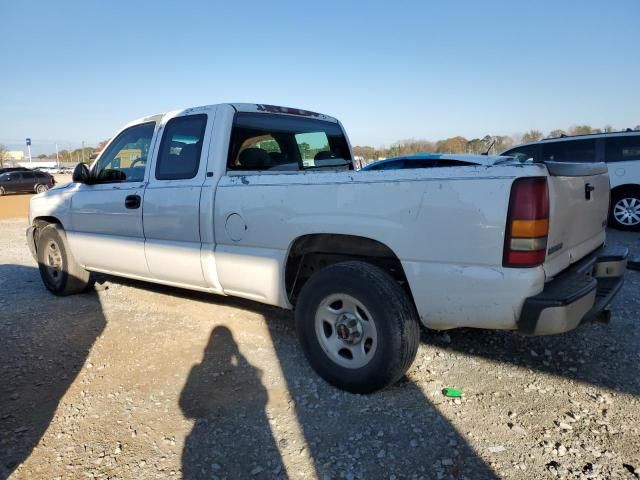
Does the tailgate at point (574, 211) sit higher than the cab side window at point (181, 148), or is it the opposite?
the cab side window at point (181, 148)

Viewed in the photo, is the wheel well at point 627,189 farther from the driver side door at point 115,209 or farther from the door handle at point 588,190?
the driver side door at point 115,209

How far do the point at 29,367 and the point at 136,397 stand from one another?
113 centimetres

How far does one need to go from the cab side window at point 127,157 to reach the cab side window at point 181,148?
0.87 feet

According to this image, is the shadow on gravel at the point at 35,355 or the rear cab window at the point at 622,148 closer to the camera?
the shadow on gravel at the point at 35,355

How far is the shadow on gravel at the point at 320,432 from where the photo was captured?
232cm

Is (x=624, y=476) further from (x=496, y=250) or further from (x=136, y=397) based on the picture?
(x=136, y=397)

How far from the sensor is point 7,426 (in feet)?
9.08

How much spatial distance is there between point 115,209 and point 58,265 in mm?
1486

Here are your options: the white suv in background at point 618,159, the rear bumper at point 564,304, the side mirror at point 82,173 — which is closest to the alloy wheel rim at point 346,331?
the rear bumper at point 564,304

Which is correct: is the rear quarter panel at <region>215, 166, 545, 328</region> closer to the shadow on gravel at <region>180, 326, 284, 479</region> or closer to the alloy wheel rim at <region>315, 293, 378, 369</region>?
the alloy wheel rim at <region>315, 293, 378, 369</region>

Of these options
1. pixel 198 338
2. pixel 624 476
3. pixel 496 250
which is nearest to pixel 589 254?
pixel 496 250

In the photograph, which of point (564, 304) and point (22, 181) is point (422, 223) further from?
point (22, 181)

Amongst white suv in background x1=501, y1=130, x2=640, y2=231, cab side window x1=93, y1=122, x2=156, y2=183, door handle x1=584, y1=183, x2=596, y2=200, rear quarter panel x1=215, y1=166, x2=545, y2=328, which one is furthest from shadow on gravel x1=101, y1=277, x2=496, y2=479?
white suv in background x1=501, y1=130, x2=640, y2=231

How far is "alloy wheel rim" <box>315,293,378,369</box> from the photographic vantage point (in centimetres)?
290
